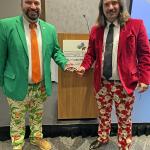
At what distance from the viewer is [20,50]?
1.96 m

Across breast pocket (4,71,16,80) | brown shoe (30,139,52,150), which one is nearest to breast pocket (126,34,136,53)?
breast pocket (4,71,16,80)

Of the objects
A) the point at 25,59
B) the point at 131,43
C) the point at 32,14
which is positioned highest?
the point at 32,14

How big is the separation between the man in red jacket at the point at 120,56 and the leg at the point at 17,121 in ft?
1.83

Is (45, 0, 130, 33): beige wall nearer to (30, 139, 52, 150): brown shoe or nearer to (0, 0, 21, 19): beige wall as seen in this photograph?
(0, 0, 21, 19): beige wall

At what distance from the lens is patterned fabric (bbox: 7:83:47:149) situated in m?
2.14

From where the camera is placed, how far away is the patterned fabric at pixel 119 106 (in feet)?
6.92

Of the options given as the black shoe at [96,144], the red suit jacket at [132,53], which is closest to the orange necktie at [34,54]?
the red suit jacket at [132,53]

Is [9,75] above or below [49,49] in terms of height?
below

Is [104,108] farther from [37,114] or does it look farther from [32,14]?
[32,14]

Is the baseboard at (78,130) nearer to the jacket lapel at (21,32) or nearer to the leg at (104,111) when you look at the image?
the leg at (104,111)

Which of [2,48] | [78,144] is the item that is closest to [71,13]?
[2,48]

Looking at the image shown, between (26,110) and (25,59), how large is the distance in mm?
470

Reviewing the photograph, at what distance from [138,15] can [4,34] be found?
1.45 metres

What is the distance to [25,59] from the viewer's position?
199 cm
